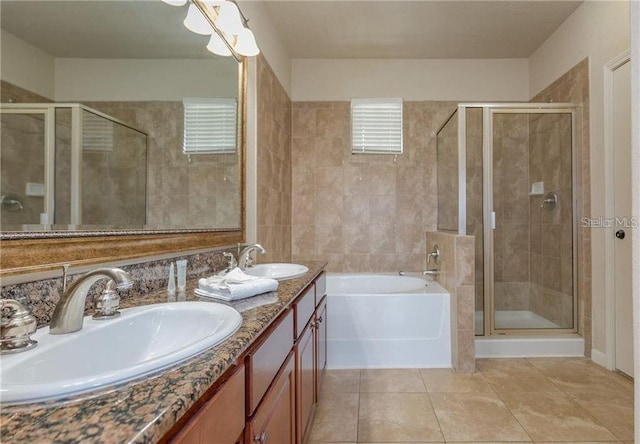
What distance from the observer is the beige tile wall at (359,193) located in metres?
3.55

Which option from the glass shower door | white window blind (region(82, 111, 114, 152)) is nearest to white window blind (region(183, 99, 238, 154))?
white window blind (region(82, 111, 114, 152))

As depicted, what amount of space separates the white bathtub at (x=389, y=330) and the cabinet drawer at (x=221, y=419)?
6.01 ft

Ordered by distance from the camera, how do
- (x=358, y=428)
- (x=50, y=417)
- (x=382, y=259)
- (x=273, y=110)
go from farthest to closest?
(x=382, y=259) → (x=273, y=110) → (x=358, y=428) → (x=50, y=417)

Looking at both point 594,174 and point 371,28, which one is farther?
point 371,28

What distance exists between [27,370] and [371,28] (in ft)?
10.9

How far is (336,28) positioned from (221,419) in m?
3.21

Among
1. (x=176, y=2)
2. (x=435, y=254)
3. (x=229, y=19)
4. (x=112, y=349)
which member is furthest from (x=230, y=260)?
(x=435, y=254)

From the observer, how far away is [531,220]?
9.96 feet

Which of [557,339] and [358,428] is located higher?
[557,339]

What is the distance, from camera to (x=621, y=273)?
2.33 m

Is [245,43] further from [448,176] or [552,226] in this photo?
[552,226]

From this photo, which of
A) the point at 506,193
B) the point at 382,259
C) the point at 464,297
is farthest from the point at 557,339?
the point at 382,259

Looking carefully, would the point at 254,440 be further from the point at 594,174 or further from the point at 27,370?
the point at 594,174

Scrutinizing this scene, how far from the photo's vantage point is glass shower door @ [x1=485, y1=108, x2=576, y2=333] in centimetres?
285
